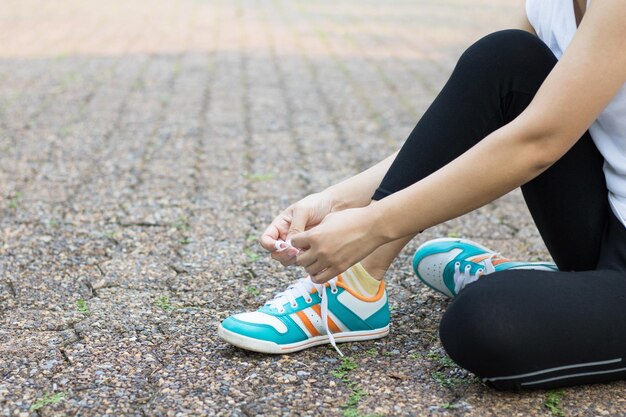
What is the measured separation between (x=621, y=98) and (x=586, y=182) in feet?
0.67

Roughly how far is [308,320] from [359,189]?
Answer: 13.6 inches

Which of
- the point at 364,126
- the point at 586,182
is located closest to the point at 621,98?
the point at 586,182

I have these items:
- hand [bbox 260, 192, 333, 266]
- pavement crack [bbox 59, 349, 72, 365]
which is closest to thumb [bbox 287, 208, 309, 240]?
hand [bbox 260, 192, 333, 266]

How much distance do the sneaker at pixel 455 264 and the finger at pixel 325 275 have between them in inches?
20.2

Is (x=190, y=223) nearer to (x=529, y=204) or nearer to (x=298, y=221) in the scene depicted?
(x=298, y=221)

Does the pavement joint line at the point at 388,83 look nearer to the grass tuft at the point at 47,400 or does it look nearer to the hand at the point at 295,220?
the hand at the point at 295,220

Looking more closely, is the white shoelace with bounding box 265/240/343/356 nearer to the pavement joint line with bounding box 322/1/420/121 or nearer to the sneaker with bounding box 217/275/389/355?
the sneaker with bounding box 217/275/389/355

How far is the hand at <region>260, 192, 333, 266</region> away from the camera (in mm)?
1946

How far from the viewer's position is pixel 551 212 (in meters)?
1.95

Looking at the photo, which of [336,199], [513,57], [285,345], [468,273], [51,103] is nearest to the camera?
[513,57]

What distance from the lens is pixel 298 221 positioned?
79.4 inches

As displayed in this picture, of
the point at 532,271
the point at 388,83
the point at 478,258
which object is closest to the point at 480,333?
the point at 532,271

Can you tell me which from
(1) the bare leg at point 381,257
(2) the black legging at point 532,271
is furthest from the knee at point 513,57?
(1) the bare leg at point 381,257

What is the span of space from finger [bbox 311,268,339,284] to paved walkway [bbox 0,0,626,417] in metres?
0.22
